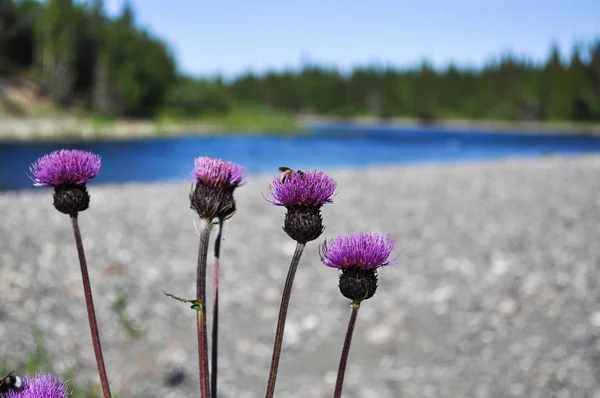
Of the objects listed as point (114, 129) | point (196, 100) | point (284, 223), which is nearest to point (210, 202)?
point (284, 223)

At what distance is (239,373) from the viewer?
605 cm

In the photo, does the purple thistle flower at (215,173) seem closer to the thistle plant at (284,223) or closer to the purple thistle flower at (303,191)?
the thistle plant at (284,223)

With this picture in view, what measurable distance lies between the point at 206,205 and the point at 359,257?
0.97 feet

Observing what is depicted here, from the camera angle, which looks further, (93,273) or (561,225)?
(561,225)

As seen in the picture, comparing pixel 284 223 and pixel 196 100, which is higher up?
pixel 196 100

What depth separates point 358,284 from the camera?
1.08 metres

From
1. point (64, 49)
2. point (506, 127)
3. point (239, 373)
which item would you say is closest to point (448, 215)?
point (239, 373)

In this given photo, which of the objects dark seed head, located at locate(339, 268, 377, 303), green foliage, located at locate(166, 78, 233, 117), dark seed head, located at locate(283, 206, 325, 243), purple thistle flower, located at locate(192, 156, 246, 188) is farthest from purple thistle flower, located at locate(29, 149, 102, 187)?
green foliage, located at locate(166, 78, 233, 117)

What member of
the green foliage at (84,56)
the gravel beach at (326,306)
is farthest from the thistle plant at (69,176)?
the green foliage at (84,56)

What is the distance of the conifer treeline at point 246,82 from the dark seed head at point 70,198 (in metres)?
63.1

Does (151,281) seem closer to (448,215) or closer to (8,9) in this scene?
(448,215)

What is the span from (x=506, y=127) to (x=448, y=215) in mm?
93082

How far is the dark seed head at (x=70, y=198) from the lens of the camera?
3.78 ft

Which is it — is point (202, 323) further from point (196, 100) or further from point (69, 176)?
point (196, 100)
